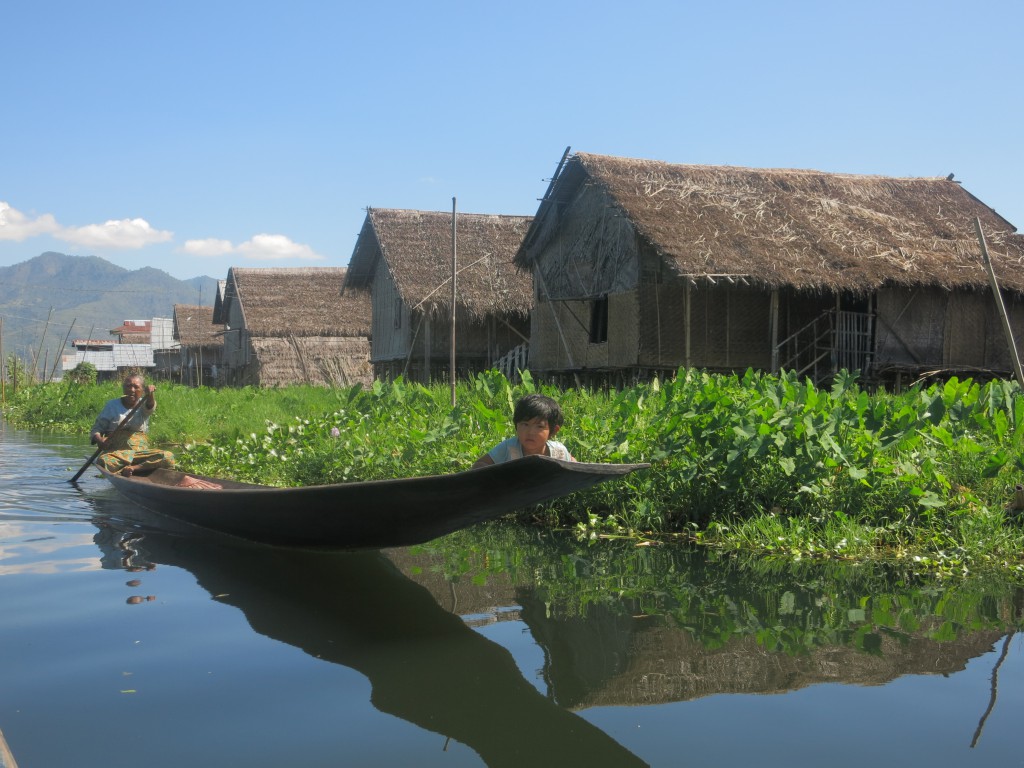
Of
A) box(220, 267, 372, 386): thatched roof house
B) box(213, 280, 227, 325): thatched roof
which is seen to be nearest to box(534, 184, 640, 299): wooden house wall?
box(220, 267, 372, 386): thatched roof house

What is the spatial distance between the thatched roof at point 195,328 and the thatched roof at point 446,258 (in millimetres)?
13148

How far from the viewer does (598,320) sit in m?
14.5

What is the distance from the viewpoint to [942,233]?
13531 mm

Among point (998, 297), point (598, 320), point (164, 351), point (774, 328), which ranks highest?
point (164, 351)

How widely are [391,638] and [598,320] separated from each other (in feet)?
36.0

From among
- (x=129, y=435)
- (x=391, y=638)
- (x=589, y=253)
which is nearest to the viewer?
(x=391, y=638)

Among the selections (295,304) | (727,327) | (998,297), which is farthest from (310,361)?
(998,297)

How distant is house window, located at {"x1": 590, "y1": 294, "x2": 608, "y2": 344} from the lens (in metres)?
14.4

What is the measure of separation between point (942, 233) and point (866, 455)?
367 inches

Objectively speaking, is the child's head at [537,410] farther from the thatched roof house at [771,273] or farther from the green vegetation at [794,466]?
the thatched roof house at [771,273]

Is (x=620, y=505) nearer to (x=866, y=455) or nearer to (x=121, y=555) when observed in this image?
(x=866, y=455)

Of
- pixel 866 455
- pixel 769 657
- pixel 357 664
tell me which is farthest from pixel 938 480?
pixel 357 664

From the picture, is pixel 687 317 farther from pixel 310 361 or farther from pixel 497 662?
pixel 310 361

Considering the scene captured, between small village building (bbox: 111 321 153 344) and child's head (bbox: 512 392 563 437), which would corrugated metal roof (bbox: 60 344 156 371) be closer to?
small village building (bbox: 111 321 153 344)
